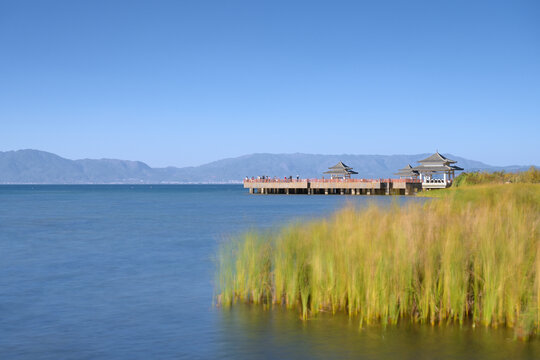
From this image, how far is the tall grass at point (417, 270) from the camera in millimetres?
8367

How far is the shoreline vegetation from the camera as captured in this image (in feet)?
27.5

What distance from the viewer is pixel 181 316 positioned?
1067cm

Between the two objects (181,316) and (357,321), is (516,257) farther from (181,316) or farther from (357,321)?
(181,316)

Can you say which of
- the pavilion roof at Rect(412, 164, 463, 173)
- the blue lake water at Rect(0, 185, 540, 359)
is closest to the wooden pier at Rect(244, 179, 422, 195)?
the pavilion roof at Rect(412, 164, 463, 173)

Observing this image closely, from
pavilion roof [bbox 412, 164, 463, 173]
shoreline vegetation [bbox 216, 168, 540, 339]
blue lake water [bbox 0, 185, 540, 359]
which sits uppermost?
pavilion roof [bbox 412, 164, 463, 173]

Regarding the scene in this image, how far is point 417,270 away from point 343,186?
75.7 m

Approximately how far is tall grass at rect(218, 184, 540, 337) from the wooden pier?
213ft

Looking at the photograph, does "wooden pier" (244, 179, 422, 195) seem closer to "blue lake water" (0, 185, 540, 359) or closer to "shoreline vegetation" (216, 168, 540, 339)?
"blue lake water" (0, 185, 540, 359)

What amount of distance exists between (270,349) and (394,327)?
7.14 ft

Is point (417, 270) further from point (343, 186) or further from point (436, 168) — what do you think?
point (343, 186)

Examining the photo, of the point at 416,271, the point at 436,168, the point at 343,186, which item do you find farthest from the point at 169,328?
the point at 343,186

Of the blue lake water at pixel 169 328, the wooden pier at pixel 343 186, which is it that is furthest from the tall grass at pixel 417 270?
the wooden pier at pixel 343 186

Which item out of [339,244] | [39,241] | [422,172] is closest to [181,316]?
[339,244]

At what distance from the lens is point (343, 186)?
275 feet
